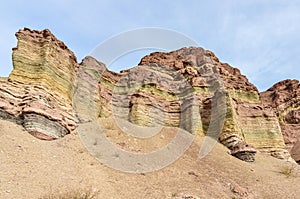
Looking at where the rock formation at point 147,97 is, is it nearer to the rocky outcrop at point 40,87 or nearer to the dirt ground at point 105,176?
the rocky outcrop at point 40,87

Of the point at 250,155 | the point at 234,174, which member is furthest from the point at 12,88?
the point at 250,155

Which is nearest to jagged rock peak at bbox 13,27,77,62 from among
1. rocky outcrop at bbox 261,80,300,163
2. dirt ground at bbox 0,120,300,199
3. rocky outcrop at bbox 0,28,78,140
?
rocky outcrop at bbox 0,28,78,140

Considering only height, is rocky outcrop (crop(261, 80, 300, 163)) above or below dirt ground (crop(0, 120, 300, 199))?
above

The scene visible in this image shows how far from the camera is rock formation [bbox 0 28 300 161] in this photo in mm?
17750

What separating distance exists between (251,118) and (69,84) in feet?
71.7

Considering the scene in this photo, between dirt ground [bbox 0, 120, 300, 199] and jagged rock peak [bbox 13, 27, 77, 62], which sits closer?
dirt ground [bbox 0, 120, 300, 199]

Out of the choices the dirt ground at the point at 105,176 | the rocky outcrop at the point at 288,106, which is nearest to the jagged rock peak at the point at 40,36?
the dirt ground at the point at 105,176

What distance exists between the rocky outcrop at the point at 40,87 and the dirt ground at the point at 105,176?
76 cm

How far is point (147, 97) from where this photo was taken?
30.5m

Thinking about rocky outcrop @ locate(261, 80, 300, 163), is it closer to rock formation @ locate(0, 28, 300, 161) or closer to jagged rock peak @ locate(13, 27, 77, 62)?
rock formation @ locate(0, 28, 300, 161)

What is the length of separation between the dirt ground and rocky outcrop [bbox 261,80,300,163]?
20.6m

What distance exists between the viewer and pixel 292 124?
4256 centimetres

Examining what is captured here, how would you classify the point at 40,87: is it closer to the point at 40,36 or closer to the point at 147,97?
the point at 40,36

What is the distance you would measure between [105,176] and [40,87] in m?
7.48
